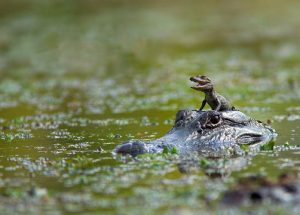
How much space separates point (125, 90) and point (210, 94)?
7265mm

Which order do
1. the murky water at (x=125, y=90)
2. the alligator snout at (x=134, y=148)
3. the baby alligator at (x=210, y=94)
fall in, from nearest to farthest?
the murky water at (x=125, y=90) < the alligator snout at (x=134, y=148) < the baby alligator at (x=210, y=94)

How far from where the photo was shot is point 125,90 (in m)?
18.2

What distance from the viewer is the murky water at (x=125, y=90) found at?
26.2ft

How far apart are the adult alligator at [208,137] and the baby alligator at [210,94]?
0.29 meters

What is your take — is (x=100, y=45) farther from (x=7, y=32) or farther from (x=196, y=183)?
(x=196, y=183)

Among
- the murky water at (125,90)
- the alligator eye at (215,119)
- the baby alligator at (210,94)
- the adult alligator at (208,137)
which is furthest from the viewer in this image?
the baby alligator at (210,94)

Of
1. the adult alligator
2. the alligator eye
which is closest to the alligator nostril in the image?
the adult alligator

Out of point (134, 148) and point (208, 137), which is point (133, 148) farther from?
point (208, 137)

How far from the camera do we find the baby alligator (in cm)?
1091

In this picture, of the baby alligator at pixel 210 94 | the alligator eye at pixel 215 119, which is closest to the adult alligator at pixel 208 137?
the alligator eye at pixel 215 119

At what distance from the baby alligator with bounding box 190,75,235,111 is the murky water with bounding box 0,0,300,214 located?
94 centimetres

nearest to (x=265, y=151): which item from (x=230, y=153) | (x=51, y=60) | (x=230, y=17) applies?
(x=230, y=153)

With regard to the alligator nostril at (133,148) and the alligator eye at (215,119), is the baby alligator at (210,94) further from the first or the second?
the alligator nostril at (133,148)

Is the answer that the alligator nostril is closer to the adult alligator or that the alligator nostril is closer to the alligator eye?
the adult alligator
